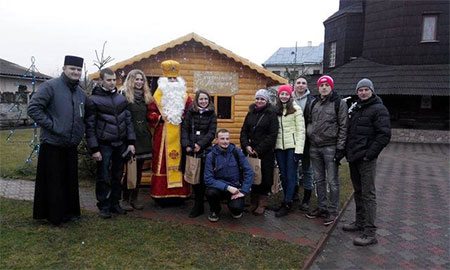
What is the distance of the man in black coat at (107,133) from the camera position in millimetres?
4828

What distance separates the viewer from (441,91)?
16.9 m

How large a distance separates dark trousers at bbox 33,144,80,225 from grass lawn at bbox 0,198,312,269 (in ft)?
0.68

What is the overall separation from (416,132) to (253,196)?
16.3 metres

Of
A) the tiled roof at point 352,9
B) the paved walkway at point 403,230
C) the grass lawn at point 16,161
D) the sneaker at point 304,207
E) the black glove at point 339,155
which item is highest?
the tiled roof at point 352,9

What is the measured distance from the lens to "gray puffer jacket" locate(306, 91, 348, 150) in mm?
4938

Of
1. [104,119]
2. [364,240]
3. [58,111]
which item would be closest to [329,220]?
[364,240]

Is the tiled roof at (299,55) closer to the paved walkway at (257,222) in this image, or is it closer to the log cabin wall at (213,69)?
the log cabin wall at (213,69)

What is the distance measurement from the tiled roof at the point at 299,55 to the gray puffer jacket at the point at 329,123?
45.7 metres

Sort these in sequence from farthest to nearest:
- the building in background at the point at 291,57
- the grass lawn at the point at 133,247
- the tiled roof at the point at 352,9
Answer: the building in background at the point at 291,57 → the tiled roof at the point at 352,9 → the grass lawn at the point at 133,247

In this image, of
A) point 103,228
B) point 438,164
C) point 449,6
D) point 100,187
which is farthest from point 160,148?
point 449,6

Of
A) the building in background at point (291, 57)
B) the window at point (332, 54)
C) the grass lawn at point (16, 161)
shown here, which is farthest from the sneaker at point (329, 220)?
the building in background at point (291, 57)

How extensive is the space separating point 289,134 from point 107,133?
2663mm

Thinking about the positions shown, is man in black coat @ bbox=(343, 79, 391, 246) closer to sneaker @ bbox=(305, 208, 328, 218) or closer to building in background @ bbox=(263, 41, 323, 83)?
sneaker @ bbox=(305, 208, 328, 218)

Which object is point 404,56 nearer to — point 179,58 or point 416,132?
point 416,132
